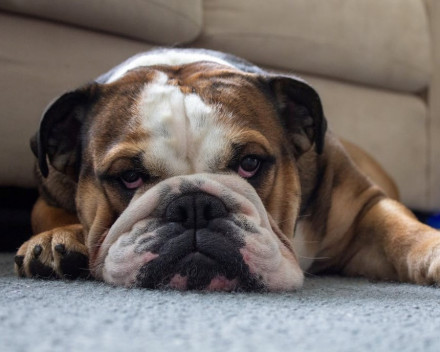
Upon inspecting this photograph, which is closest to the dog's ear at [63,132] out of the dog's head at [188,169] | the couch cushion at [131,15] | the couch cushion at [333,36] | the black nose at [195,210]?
the dog's head at [188,169]

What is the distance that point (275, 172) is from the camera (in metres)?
1.36

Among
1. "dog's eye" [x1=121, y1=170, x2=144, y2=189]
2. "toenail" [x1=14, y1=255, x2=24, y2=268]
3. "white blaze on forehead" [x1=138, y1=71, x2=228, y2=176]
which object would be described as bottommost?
"toenail" [x1=14, y1=255, x2=24, y2=268]

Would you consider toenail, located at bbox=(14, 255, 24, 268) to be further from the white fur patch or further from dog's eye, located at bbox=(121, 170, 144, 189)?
the white fur patch

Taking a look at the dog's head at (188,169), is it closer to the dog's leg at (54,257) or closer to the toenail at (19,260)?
the dog's leg at (54,257)

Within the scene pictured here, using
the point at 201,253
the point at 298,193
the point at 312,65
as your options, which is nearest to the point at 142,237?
the point at 201,253

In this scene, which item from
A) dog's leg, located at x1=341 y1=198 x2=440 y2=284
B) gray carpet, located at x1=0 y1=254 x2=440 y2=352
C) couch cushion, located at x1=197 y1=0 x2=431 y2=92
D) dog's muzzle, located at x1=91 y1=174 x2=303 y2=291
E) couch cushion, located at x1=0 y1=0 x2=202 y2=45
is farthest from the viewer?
couch cushion, located at x1=197 y1=0 x2=431 y2=92

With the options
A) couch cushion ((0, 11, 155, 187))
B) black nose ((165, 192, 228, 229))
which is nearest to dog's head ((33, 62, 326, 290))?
black nose ((165, 192, 228, 229))

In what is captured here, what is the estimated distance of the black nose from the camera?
1.12m

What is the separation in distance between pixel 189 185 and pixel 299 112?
1.48ft

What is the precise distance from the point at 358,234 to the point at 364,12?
122 cm

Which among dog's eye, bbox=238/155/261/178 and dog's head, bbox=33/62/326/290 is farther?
dog's eye, bbox=238/155/261/178

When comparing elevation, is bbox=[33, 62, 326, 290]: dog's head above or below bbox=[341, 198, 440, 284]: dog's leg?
above

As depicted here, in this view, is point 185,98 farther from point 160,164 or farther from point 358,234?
point 358,234

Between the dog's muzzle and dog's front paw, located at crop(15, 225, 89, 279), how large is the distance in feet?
0.20
